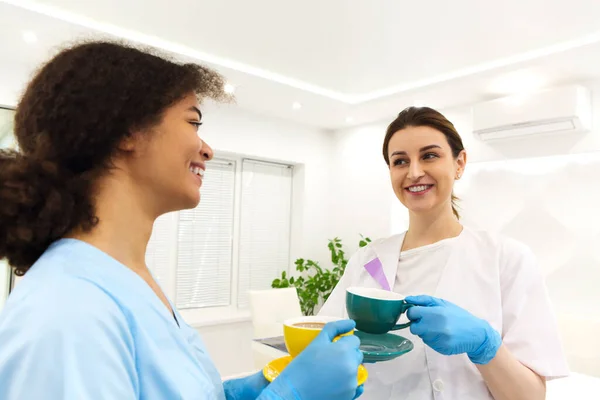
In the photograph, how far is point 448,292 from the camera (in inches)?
43.6

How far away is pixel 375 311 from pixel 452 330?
162mm

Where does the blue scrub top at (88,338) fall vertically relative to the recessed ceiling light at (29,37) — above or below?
below

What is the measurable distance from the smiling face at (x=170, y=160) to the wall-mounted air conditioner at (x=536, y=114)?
290cm

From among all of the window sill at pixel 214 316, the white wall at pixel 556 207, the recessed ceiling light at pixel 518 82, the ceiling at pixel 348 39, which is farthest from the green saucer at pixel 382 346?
the window sill at pixel 214 316

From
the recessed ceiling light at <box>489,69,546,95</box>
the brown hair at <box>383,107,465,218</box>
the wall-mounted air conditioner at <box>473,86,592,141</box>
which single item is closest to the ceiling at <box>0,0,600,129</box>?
the recessed ceiling light at <box>489,69,546,95</box>

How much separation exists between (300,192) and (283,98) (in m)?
1.18

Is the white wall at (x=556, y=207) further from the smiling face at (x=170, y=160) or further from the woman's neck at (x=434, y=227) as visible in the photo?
the smiling face at (x=170, y=160)

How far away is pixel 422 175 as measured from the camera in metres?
1.21

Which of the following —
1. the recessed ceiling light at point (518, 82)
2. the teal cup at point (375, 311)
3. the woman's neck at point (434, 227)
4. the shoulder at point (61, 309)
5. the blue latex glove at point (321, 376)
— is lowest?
the blue latex glove at point (321, 376)

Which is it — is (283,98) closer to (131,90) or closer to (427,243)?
(427,243)

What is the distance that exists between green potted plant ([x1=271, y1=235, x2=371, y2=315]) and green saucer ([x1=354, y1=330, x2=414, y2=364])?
3112 millimetres

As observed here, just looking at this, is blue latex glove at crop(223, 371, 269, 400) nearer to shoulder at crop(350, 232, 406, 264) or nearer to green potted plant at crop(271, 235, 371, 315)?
shoulder at crop(350, 232, 406, 264)

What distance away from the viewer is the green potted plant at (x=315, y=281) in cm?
414

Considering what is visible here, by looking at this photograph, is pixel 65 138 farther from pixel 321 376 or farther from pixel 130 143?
pixel 321 376
